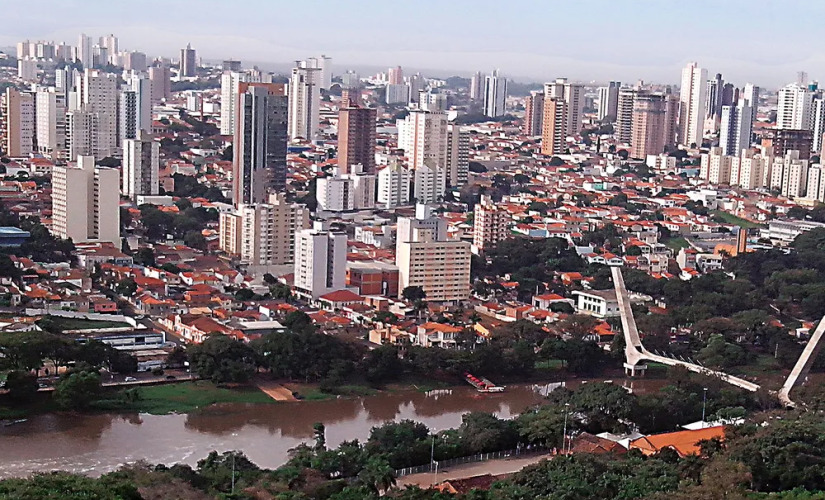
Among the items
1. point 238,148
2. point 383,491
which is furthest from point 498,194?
point 383,491

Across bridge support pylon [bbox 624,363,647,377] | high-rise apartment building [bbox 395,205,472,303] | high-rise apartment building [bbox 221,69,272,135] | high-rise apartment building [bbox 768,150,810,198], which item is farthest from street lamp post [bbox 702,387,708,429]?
high-rise apartment building [bbox 221,69,272,135]

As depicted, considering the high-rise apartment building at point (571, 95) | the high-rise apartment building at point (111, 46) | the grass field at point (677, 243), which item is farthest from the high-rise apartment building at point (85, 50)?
the grass field at point (677, 243)

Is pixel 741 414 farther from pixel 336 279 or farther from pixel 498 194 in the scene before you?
pixel 498 194

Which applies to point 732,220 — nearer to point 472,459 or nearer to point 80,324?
point 80,324

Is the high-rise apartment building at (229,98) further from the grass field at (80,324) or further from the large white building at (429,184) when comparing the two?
the grass field at (80,324)

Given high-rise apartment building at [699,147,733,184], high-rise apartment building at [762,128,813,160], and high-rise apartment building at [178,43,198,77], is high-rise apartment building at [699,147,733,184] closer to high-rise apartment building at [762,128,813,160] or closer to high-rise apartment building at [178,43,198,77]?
high-rise apartment building at [762,128,813,160]

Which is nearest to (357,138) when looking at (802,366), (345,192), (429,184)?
(429,184)
